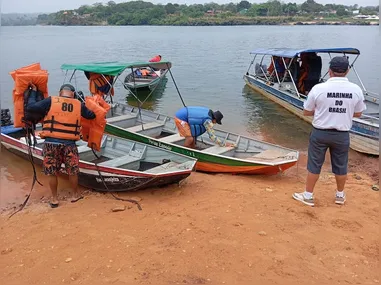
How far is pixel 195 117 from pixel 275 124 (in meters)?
5.87

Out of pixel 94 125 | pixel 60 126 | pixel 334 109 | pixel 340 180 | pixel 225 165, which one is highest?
pixel 334 109

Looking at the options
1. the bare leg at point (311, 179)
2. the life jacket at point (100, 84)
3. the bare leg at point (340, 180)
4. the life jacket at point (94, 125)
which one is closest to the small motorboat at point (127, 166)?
the life jacket at point (94, 125)

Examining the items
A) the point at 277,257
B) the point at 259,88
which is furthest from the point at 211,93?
the point at 277,257

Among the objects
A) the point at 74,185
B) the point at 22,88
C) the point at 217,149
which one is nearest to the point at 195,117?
the point at 217,149

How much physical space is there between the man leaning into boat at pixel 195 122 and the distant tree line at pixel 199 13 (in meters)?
74.9

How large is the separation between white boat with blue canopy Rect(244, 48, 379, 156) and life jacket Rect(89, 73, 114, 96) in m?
5.68

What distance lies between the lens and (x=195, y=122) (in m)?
7.69

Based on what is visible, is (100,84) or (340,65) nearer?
(340,65)

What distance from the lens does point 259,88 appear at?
16.7 m

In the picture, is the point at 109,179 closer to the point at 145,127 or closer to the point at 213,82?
the point at 145,127

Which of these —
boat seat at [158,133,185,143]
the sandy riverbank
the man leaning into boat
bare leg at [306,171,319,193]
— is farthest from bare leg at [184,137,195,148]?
bare leg at [306,171,319,193]

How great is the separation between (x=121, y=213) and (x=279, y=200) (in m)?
2.26

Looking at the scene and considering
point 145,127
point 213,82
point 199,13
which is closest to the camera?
point 145,127

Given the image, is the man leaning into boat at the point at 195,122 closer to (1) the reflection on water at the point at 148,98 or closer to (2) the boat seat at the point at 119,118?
(2) the boat seat at the point at 119,118
